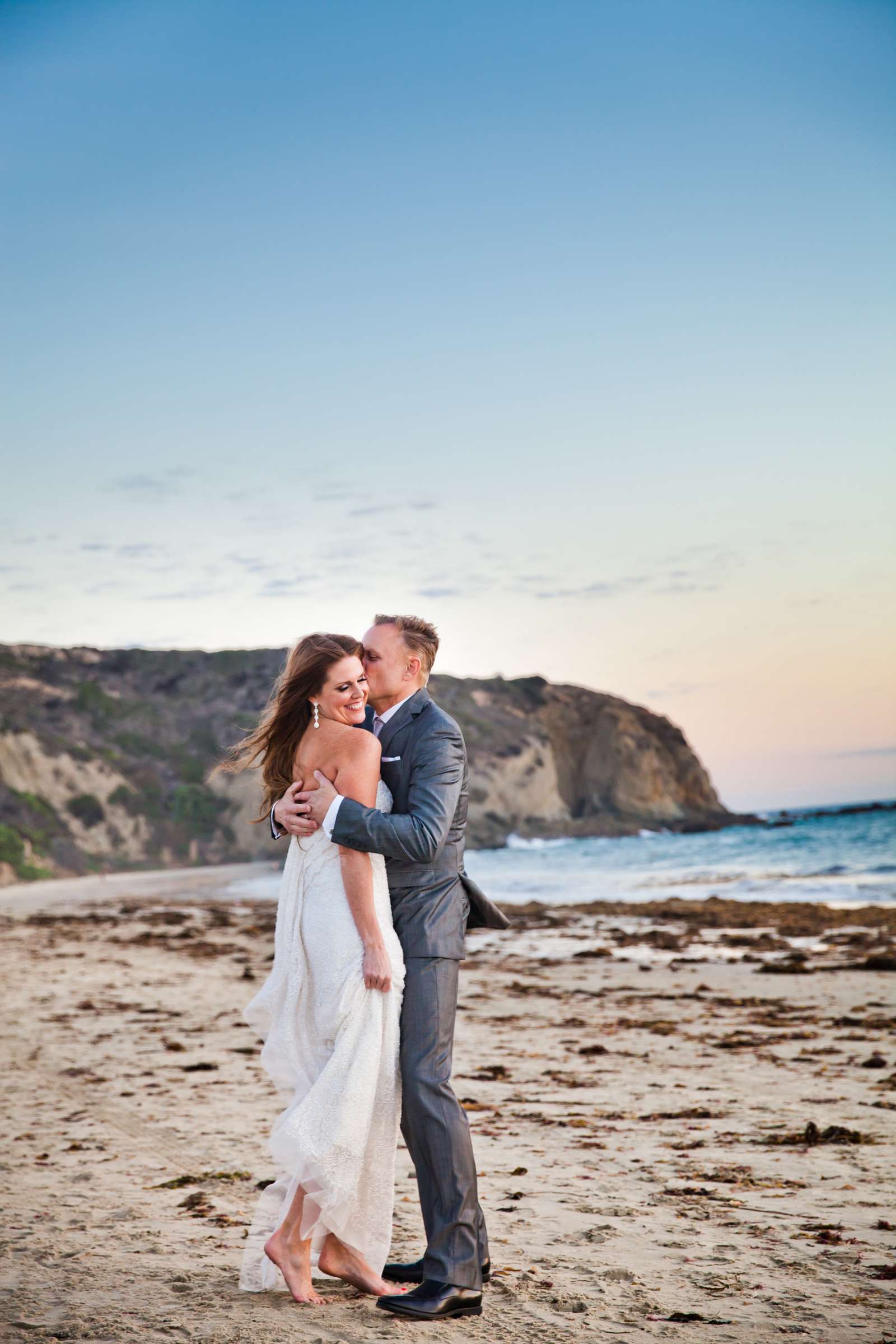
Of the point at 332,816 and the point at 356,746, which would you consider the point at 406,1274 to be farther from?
the point at 356,746

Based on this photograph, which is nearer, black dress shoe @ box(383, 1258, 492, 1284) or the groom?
the groom

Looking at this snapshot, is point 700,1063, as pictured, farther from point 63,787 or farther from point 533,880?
point 63,787

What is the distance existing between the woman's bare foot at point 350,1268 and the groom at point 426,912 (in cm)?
13

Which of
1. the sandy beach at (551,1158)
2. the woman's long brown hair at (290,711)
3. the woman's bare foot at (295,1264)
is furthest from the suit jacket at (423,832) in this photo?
the sandy beach at (551,1158)

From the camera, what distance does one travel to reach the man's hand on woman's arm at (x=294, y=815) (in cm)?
346

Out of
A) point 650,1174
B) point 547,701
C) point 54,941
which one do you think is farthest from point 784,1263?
point 547,701

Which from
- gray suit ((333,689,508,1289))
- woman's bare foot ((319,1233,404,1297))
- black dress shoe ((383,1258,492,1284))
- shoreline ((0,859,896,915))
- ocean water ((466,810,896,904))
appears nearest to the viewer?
gray suit ((333,689,508,1289))

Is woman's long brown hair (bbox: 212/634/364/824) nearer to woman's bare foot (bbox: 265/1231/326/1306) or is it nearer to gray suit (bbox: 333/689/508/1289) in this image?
gray suit (bbox: 333/689/508/1289)

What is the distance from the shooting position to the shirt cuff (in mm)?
3344

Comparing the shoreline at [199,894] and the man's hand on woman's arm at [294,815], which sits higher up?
the man's hand on woman's arm at [294,815]

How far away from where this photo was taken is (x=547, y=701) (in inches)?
3243

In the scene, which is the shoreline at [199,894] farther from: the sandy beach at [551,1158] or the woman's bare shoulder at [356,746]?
the woman's bare shoulder at [356,746]

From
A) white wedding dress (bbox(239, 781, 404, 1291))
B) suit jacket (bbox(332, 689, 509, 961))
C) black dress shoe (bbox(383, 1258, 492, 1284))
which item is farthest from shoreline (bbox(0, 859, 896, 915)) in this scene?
white wedding dress (bbox(239, 781, 404, 1291))

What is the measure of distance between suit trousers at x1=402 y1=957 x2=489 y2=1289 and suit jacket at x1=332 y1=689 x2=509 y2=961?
131 mm
